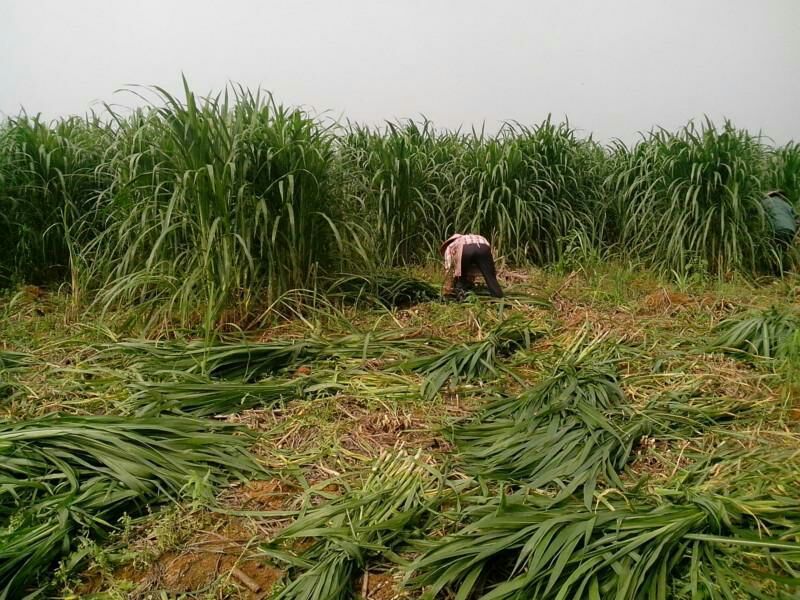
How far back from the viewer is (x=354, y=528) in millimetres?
1299

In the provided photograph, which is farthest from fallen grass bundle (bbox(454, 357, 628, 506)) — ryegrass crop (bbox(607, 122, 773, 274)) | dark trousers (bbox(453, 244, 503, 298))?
ryegrass crop (bbox(607, 122, 773, 274))

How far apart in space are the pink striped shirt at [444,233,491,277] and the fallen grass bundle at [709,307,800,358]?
131cm

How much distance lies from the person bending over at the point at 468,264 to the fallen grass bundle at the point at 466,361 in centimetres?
66

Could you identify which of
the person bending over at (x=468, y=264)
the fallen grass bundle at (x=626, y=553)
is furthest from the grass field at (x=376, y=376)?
the person bending over at (x=468, y=264)

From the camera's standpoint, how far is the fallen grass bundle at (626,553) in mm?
1077

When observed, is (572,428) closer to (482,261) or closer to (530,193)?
(482,261)

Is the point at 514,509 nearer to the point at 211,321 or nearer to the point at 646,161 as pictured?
the point at 211,321

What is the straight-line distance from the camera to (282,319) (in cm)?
274

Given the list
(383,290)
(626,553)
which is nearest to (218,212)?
(383,290)

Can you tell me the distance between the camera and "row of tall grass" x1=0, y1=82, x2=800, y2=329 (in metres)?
2.62

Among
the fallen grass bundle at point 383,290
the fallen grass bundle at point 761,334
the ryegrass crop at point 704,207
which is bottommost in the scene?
the fallen grass bundle at point 383,290

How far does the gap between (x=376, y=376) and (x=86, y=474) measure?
102cm

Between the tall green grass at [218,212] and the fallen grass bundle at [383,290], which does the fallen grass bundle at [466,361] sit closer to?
the fallen grass bundle at [383,290]

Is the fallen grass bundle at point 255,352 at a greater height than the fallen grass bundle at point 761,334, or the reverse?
the fallen grass bundle at point 761,334
